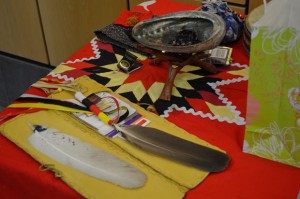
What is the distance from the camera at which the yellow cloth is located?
0.67 m

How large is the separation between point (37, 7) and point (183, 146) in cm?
173

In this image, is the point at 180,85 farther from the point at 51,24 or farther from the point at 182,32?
the point at 51,24

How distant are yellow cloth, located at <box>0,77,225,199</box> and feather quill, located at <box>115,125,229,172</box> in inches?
0.5

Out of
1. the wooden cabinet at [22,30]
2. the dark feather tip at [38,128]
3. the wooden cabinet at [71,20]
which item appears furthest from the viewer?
the wooden cabinet at [22,30]

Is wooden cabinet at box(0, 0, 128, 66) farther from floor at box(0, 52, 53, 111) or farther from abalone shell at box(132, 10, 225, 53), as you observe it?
abalone shell at box(132, 10, 225, 53)

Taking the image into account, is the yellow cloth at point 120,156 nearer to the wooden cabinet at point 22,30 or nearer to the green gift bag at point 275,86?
the green gift bag at point 275,86

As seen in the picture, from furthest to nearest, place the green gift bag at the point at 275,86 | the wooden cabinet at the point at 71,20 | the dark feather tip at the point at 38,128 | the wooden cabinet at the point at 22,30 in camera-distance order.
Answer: the wooden cabinet at the point at 22,30
the wooden cabinet at the point at 71,20
the dark feather tip at the point at 38,128
the green gift bag at the point at 275,86

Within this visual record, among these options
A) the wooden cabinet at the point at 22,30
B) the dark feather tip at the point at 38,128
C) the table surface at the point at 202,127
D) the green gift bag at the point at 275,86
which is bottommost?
the wooden cabinet at the point at 22,30

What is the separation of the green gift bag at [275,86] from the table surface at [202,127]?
0.03m

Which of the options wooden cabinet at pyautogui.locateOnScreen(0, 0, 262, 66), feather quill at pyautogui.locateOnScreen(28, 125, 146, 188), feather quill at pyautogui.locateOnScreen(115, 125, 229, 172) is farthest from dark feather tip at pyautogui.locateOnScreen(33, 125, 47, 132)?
wooden cabinet at pyautogui.locateOnScreen(0, 0, 262, 66)

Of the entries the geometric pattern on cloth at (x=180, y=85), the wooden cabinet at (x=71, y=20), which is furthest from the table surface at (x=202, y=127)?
the wooden cabinet at (x=71, y=20)

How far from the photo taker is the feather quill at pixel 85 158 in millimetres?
690

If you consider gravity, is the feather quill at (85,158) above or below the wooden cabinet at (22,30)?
above

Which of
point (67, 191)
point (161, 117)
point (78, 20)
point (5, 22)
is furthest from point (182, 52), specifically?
point (5, 22)
